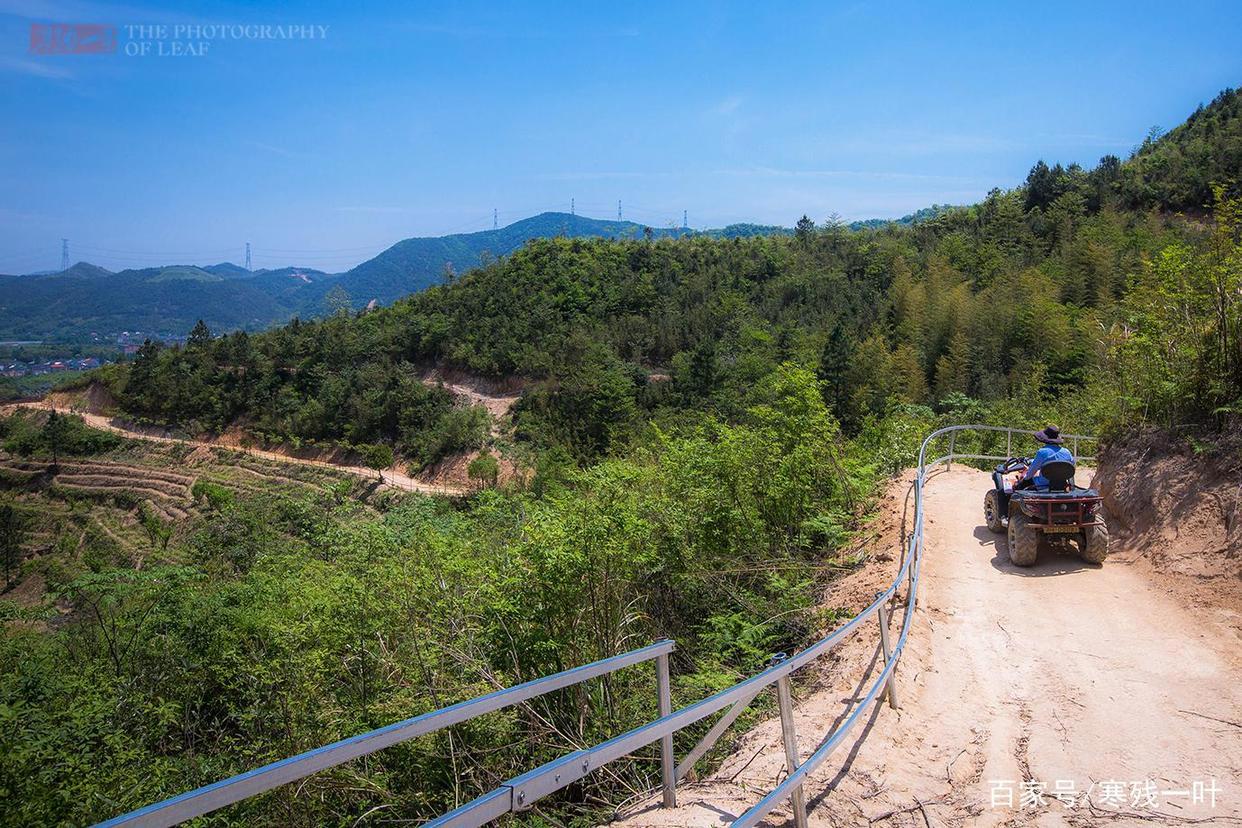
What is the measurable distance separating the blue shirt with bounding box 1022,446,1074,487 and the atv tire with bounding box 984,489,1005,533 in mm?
1015

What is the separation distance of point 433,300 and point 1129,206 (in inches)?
2220

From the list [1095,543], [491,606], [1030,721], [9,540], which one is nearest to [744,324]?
[1095,543]

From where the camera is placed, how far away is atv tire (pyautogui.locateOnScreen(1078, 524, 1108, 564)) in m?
7.57

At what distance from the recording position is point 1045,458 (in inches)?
320

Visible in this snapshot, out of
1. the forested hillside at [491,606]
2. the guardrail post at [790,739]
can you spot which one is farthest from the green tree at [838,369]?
the guardrail post at [790,739]

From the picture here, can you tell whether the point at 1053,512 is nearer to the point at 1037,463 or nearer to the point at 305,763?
the point at 1037,463

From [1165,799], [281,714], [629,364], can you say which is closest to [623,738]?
[1165,799]

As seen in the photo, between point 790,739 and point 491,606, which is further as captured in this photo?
point 491,606

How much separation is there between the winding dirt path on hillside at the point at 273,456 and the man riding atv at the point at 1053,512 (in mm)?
36511

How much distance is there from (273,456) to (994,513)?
183 feet

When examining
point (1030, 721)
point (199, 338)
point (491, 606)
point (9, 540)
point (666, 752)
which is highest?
point (199, 338)

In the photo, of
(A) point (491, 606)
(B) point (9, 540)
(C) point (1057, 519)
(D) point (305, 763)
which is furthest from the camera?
(B) point (9, 540)

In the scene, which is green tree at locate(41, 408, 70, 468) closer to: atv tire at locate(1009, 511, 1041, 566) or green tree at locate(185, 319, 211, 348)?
green tree at locate(185, 319, 211, 348)

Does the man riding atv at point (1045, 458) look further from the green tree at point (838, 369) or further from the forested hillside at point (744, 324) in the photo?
the green tree at point (838, 369)
